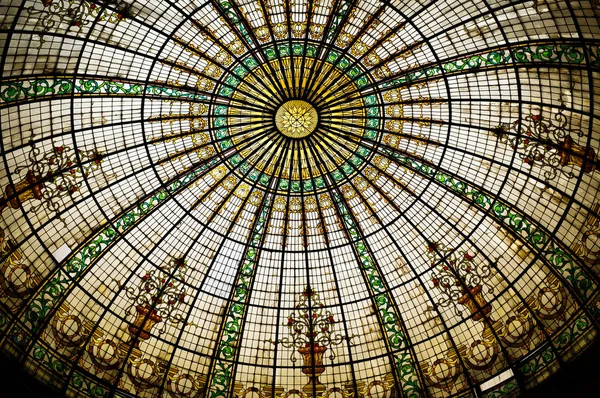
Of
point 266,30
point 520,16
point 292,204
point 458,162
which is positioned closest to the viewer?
point 520,16

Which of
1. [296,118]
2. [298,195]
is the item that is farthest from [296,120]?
[298,195]

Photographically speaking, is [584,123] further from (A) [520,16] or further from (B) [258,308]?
(B) [258,308]

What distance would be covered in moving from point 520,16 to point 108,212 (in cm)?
1768

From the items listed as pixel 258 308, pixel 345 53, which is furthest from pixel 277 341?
pixel 345 53

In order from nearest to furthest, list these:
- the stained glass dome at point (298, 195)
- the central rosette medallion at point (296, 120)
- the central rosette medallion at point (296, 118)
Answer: the stained glass dome at point (298, 195) → the central rosette medallion at point (296, 120) → the central rosette medallion at point (296, 118)

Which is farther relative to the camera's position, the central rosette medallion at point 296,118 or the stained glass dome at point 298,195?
the central rosette medallion at point 296,118

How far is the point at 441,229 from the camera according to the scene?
82.5 ft

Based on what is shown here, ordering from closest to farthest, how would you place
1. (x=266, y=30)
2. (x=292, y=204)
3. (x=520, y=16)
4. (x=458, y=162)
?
(x=520, y=16), (x=266, y=30), (x=458, y=162), (x=292, y=204)

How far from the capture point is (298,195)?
26266mm

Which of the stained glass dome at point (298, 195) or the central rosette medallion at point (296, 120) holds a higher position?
the central rosette medallion at point (296, 120)

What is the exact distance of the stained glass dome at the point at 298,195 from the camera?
21.1 meters

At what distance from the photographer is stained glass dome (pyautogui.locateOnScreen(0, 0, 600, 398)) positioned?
2112 centimetres

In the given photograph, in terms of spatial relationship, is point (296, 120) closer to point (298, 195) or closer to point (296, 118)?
point (296, 118)

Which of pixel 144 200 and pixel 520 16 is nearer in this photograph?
pixel 520 16
